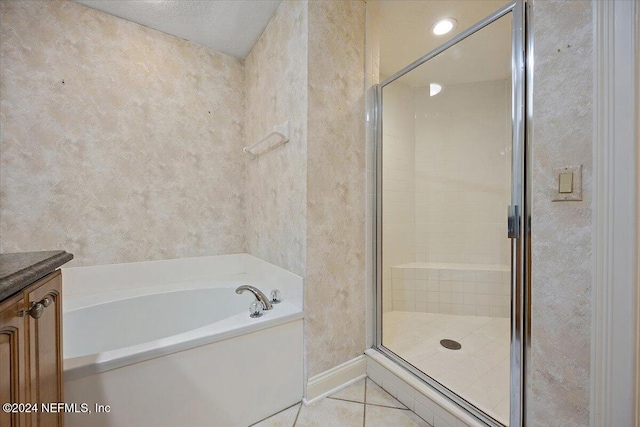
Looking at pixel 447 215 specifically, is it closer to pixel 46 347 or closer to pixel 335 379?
pixel 335 379

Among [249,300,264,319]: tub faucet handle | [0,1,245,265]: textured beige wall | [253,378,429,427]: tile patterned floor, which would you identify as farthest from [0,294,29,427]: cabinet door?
[0,1,245,265]: textured beige wall

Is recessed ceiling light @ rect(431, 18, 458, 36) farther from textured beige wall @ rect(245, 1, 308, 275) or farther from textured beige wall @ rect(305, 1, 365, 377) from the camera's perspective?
textured beige wall @ rect(245, 1, 308, 275)

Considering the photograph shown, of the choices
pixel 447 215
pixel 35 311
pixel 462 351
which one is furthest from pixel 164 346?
pixel 447 215

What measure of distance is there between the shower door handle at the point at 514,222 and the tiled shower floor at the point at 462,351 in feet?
2.48

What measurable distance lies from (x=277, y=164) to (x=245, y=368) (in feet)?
3.72

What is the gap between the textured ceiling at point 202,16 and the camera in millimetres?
1578

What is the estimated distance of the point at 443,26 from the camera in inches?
73.7

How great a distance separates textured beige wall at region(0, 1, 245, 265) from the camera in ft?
4.71

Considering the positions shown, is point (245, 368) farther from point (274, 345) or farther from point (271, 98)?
point (271, 98)

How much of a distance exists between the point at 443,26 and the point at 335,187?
1.53 m

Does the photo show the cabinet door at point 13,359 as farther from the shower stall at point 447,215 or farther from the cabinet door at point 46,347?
the shower stall at point 447,215

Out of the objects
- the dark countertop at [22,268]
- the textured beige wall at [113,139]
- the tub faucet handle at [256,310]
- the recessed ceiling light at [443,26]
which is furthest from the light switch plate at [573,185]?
the textured beige wall at [113,139]

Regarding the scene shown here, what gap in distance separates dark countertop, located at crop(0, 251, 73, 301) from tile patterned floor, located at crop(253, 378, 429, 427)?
1.08m

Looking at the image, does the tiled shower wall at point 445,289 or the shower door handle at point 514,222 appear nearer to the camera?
the shower door handle at point 514,222
